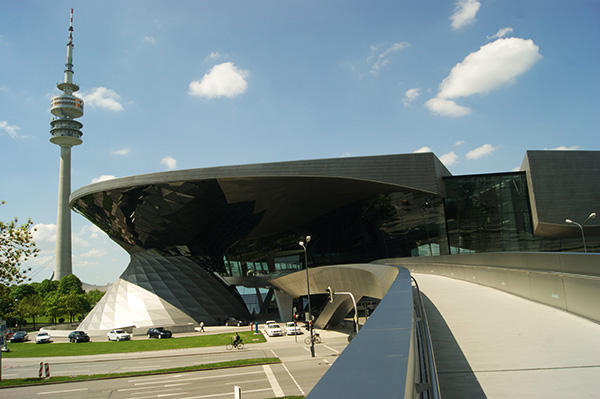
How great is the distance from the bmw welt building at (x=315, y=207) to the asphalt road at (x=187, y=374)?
9.92 m

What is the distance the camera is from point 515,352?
5102 mm

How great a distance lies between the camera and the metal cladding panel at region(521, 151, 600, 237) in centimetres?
4197

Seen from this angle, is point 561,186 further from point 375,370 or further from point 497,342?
point 375,370

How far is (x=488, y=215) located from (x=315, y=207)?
20.9 meters

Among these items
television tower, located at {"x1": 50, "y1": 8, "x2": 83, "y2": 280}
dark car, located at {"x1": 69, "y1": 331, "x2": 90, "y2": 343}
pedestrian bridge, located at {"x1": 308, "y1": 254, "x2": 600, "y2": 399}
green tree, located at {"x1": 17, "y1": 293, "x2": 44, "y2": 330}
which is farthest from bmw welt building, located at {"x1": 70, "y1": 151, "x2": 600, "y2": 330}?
television tower, located at {"x1": 50, "y1": 8, "x2": 83, "y2": 280}

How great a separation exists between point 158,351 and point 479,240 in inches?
1271

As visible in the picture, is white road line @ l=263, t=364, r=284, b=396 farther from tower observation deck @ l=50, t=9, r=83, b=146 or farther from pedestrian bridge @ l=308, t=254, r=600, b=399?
tower observation deck @ l=50, t=9, r=83, b=146

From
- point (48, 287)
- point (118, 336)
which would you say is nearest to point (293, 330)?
point (118, 336)

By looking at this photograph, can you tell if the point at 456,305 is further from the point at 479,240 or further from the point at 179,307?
the point at 179,307

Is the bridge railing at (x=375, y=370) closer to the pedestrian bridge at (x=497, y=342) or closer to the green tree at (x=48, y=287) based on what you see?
the pedestrian bridge at (x=497, y=342)

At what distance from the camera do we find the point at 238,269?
71.2 metres

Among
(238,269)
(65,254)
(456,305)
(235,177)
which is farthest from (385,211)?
(65,254)

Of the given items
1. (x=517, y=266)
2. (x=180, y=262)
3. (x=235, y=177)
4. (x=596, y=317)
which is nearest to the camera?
(x=596, y=317)

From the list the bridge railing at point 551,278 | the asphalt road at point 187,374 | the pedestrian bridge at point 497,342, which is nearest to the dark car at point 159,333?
the asphalt road at point 187,374
